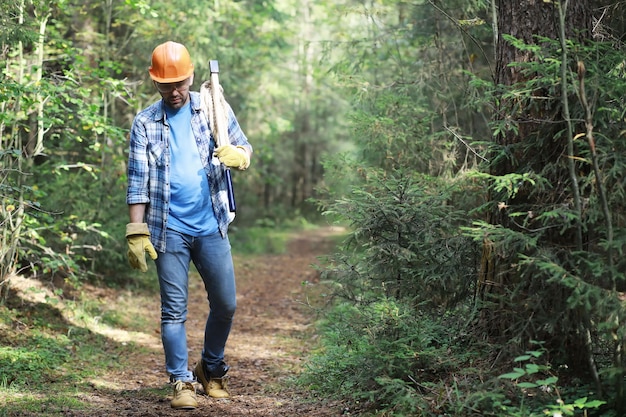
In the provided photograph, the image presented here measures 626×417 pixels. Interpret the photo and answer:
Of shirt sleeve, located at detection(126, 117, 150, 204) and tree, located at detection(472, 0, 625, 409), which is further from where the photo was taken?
shirt sleeve, located at detection(126, 117, 150, 204)

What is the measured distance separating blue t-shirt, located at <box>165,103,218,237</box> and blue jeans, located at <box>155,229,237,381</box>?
0.27ft

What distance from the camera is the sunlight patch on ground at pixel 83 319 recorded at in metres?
7.56

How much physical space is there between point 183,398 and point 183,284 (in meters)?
0.80

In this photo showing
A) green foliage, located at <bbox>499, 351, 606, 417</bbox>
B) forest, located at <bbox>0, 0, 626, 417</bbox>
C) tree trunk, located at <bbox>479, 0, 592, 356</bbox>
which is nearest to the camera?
green foliage, located at <bbox>499, 351, 606, 417</bbox>

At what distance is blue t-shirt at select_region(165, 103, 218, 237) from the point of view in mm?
4793

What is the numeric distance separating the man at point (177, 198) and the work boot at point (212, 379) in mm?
346

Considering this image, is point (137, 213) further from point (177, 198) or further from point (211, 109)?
point (211, 109)

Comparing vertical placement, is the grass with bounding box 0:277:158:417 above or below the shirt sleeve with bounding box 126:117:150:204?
below

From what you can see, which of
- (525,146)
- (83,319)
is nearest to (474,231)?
(525,146)

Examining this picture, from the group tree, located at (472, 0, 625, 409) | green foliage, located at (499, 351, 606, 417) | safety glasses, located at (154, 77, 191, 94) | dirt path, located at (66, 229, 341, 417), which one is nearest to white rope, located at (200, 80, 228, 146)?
safety glasses, located at (154, 77, 191, 94)

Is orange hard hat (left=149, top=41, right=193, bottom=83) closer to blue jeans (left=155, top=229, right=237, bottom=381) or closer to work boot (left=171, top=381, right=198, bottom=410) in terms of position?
blue jeans (left=155, top=229, right=237, bottom=381)

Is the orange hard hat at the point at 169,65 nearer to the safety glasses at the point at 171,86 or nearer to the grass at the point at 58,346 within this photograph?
the safety glasses at the point at 171,86

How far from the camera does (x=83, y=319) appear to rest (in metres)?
7.70

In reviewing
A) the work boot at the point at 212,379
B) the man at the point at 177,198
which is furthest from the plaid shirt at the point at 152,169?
the work boot at the point at 212,379
